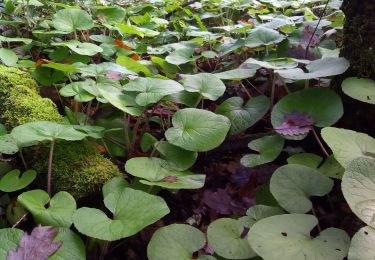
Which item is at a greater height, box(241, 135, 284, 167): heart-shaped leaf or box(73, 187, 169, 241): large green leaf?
box(73, 187, 169, 241): large green leaf

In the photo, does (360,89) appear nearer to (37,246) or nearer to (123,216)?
(123,216)

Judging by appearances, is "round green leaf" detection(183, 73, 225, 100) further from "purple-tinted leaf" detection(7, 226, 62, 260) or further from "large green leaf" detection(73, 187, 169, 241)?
"purple-tinted leaf" detection(7, 226, 62, 260)

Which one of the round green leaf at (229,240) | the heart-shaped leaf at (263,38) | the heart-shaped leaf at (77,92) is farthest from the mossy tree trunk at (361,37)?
the heart-shaped leaf at (77,92)

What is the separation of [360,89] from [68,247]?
0.96 meters

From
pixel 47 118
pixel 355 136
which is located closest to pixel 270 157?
pixel 355 136

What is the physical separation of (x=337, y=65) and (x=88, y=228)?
0.94 m

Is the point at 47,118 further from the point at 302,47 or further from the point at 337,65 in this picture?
the point at 302,47

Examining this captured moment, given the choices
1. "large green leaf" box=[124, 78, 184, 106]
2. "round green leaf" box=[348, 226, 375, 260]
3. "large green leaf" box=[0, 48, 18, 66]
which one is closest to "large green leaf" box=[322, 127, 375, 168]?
"round green leaf" box=[348, 226, 375, 260]

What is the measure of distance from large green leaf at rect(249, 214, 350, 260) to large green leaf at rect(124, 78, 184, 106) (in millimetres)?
576

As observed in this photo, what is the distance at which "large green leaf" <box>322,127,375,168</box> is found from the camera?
2.93ft

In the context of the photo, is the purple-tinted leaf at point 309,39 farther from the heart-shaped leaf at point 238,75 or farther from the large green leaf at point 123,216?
the large green leaf at point 123,216

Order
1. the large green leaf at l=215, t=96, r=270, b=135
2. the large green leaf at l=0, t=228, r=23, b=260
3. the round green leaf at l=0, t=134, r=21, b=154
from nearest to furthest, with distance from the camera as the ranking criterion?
the large green leaf at l=0, t=228, r=23, b=260
the round green leaf at l=0, t=134, r=21, b=154
the large green leaf at l=215, t=96, r=270, b=135

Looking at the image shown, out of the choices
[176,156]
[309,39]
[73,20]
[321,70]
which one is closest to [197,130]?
[176,156]

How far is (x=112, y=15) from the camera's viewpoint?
2396mm
